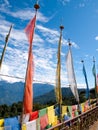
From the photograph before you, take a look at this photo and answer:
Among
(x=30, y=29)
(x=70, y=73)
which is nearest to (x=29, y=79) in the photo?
(x=30, y=29)

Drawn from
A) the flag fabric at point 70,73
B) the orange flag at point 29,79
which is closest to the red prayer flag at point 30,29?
the orange flag at point 29,79

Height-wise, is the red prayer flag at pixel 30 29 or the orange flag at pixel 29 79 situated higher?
the red prayer flag at pixel 30 29

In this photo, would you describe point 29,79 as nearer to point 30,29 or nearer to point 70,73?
point 30,29

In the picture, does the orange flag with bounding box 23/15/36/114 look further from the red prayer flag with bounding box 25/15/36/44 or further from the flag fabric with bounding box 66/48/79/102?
the flag fabric with bounding box 66/48/79/102

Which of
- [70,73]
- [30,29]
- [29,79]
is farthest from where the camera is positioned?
[70,73]

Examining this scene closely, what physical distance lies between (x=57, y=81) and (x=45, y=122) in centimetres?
158

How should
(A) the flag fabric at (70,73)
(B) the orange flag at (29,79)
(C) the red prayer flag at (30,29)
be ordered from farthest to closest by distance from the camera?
(A) the flag fabric at (70,73)
(C) the red prayer flag at (30,29)
(B) the orange flag at (29,79)

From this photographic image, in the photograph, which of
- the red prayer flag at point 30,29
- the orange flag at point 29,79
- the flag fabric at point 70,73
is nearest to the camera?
the orange flag at point 29,79

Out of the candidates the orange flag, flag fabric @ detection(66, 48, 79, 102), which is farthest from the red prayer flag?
flag fabric @ detection(66, 48, 79, 102)

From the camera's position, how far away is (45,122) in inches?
336

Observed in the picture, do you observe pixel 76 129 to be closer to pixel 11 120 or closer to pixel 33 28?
pixel 11 120

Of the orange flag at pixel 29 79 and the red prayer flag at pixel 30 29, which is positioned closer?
the orange flag at pixel 29 79

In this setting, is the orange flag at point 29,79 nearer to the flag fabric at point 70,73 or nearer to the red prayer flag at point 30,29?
the red prayer flag at point 30,29

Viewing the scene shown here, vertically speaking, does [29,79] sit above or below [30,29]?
below
